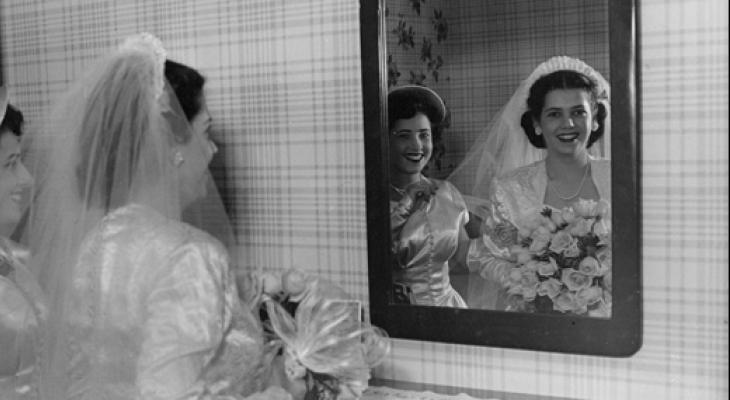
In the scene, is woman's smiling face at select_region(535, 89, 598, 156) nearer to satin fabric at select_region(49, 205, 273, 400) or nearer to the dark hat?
the dark hat

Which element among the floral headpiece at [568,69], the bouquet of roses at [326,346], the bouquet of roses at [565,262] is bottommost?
the bouquet of roses at [326,346]

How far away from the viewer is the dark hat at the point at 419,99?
113 cm

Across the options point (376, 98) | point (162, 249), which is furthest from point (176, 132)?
point (376, 98)

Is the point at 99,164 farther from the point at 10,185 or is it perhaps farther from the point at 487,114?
the point at 487,114

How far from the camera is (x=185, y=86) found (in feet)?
4.17

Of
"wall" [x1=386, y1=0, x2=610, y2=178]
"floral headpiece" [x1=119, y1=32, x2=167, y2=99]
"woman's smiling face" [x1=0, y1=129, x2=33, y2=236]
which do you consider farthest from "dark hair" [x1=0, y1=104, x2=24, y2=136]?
"wall" [x1=386, y1=0, x2=610, y2=178]

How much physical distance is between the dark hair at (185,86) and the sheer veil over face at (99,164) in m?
0.12

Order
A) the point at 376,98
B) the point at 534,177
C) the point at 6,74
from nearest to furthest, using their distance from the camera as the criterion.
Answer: the point at 534,177 < the point at 376,98 < the point at 6,74

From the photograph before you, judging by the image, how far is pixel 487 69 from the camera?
42.6 inches

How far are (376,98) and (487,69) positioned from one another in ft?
0.59

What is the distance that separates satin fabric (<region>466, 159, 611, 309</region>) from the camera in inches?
42.5

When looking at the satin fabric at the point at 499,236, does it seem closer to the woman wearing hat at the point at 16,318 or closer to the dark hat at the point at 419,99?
the dark hat at the point at 419,99

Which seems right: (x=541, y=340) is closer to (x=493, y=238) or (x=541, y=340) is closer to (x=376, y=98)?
(x=493, y=238)

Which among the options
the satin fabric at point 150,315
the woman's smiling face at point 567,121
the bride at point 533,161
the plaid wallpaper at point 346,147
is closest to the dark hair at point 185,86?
the plaid wallpaper at point 346,147
